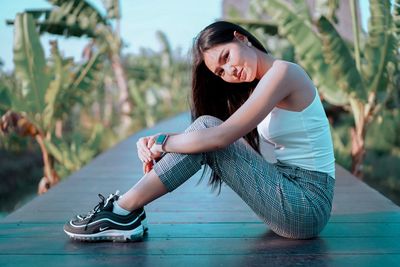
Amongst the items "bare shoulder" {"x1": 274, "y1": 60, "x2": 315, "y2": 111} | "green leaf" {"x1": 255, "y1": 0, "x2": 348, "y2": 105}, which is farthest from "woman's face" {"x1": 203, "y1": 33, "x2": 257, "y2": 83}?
"green leaf" {"x1": 255, "y1": 0, "x2": 348, "y2": 105}

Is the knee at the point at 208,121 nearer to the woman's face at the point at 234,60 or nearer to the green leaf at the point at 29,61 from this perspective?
the woman's face at the point at 234,60

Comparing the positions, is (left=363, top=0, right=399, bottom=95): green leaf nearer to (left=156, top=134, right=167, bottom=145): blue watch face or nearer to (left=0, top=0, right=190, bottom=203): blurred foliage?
(left=0, top=0, right=190, bottom=203): blurred foliage

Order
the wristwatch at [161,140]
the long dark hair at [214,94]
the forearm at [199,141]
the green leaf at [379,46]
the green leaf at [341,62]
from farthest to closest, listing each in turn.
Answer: the green leaf at [341,62]
the green leaf at [379,46]
the long dark hair at [214,94]
the wristwatch at [161,140]
the forearm at [199,141]

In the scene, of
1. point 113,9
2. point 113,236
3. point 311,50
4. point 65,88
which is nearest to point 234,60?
point 113,236

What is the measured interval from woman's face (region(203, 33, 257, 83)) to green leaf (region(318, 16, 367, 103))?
3401mm

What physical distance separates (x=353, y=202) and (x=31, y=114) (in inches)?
160

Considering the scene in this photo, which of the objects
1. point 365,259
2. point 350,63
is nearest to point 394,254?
point 365,259

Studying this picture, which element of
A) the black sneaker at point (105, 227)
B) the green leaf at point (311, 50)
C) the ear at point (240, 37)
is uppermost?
the ear at point (240, 37)

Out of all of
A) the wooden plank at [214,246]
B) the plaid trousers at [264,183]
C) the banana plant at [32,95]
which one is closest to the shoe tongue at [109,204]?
the wooden plank at [214,246]

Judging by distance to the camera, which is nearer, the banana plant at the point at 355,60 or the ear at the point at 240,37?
the ear at the point at 240,37

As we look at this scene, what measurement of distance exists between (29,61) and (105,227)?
411cm

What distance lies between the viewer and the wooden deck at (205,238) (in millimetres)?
1996

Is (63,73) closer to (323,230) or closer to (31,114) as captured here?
(31,114)

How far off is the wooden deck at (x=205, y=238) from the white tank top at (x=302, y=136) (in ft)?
0.98
